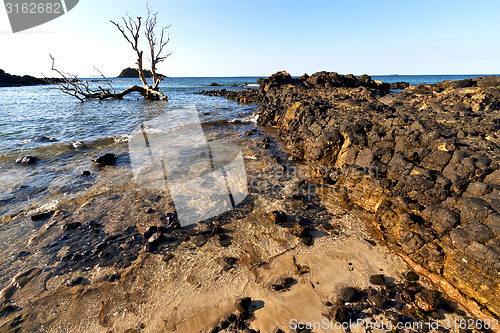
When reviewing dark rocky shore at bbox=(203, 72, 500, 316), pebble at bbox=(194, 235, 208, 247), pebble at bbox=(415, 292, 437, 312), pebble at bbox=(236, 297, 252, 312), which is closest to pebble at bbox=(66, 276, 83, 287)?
pebble at bbox=(194, 235, 208, 247)

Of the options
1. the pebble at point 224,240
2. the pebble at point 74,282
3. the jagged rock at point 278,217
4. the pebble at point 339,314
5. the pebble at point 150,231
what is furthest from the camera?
the jagged rock at point 278,217

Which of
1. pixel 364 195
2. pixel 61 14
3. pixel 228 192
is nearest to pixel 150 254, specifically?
pixel 228 192

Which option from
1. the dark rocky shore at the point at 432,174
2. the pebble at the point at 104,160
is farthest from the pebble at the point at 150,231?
the pebble at the point at 104,160

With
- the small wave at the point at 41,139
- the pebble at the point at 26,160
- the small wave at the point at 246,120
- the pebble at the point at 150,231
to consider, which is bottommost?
the pebble at the point at 150,231

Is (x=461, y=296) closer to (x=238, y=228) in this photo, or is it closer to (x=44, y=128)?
(x=238, y=228)

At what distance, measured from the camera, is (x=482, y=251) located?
3285 mm

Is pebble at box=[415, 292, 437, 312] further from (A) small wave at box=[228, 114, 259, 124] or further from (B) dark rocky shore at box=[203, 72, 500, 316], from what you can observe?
(A) small wave at box=[228, 114, 259, 124]

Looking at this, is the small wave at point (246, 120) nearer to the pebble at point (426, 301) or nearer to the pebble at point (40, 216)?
the pebble at point (40, 216)

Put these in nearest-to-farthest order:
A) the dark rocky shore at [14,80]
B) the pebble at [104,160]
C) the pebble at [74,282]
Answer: the pebble at [74,282], the pebble at [104,160], the dark rocky shore at [14,80]

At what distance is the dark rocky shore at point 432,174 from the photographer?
11.3 feet

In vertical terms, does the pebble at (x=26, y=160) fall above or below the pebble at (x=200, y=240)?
above

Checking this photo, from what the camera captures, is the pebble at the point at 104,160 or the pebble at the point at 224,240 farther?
the pebble at the point at 104,160

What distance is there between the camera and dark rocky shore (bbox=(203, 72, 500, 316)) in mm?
3453

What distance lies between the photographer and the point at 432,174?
459 cm
